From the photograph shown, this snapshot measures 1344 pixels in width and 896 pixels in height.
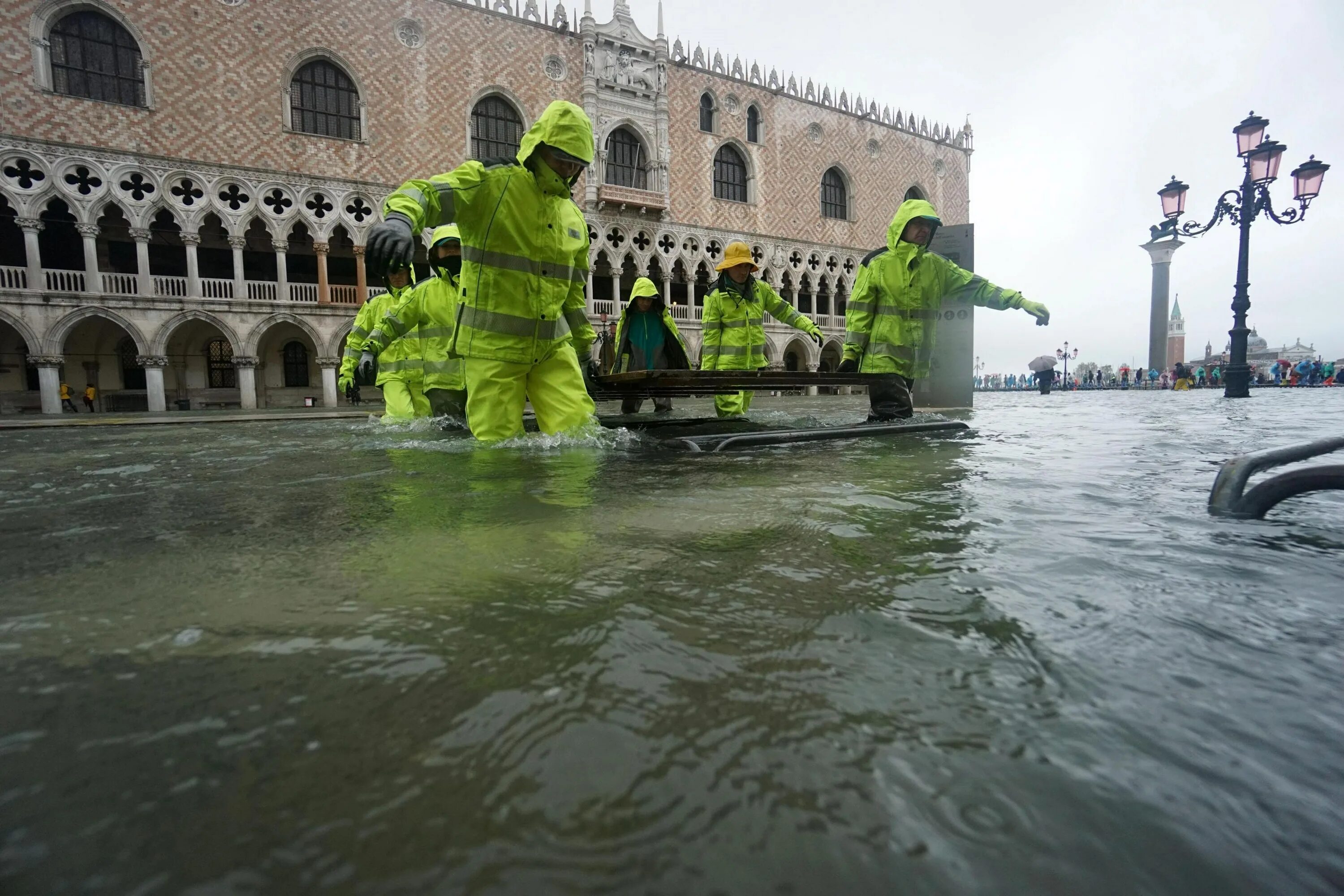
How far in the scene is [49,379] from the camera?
1642 centimetres

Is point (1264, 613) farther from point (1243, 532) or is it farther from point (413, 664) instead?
point (413, 664)

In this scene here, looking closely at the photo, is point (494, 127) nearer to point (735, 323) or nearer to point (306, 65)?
point (306, 65)

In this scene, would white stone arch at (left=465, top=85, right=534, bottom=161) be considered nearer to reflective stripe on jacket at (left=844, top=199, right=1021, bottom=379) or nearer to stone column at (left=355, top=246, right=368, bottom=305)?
stone column at (left=355, top=246, right=368, bottom=305)

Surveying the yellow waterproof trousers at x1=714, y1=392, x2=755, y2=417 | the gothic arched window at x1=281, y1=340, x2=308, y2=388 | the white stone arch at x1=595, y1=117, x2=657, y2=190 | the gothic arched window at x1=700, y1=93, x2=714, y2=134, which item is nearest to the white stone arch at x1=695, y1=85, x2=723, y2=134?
the gothic arched window at x1=700, y1=93, x2=714, y2=134

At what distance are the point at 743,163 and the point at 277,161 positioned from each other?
17.2 m

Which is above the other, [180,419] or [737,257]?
[737,257]

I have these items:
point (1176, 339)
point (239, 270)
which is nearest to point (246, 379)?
point (239, 270)

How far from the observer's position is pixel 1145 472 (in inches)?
112

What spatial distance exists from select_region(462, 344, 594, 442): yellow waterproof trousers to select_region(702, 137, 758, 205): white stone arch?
22.7m

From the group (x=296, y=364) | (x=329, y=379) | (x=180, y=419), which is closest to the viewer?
(x=180, y=419)

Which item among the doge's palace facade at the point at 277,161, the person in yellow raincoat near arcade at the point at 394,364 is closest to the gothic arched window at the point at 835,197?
the doge's palace facade at the point at 277,161

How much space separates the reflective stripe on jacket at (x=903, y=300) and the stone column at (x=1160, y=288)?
65.3 ft

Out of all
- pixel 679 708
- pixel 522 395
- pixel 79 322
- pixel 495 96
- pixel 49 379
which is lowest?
pixel 679 708

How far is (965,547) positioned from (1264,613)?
548 millimetres
